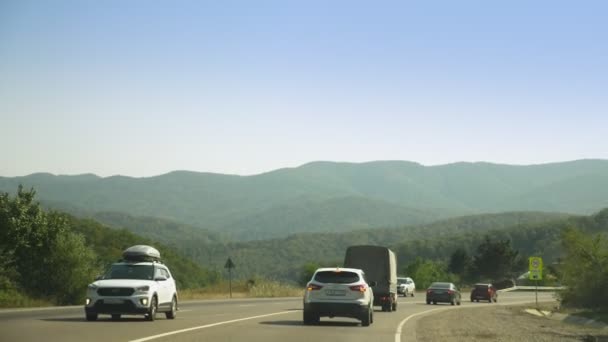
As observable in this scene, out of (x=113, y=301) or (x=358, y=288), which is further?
(x=358, y=288)

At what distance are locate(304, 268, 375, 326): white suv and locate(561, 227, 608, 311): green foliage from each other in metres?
20.2

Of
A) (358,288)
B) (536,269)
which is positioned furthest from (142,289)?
(536,269)

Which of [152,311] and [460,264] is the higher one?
[460,264]

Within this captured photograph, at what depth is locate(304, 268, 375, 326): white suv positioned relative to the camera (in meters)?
26.5

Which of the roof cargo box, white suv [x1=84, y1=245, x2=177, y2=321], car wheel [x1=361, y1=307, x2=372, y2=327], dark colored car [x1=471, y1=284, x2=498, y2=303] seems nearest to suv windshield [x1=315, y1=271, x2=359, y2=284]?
car wheel [x1=361, y1=307, x2=372, y2=327]

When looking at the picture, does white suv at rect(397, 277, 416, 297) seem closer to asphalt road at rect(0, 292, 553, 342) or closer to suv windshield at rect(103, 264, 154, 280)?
asphalt road at rect(0, 292, 553, 342)

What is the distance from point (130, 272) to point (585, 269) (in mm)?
26606

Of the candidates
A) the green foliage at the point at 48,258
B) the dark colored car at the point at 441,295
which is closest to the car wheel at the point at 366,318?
the green foliage at the point at 48,258

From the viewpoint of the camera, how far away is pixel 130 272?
26.4 m

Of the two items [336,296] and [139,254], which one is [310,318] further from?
[139,254]

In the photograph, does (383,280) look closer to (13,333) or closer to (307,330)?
(307,330)

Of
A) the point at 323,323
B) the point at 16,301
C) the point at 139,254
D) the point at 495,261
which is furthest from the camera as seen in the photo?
the point at 495,261

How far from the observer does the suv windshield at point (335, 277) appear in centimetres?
2683

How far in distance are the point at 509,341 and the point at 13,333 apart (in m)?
12.0
